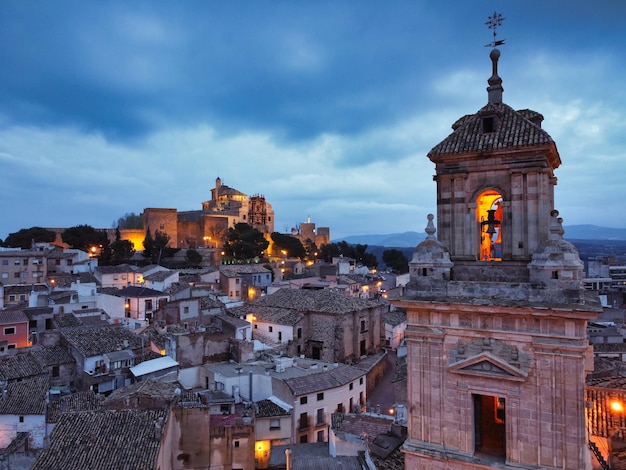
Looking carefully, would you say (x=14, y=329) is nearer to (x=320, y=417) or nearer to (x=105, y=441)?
(x=105, y=441)

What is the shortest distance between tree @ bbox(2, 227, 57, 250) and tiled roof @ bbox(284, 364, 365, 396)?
6136 cm

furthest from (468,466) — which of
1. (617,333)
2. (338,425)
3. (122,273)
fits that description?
(122,273)

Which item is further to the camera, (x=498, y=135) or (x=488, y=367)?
(x=498, y=135)

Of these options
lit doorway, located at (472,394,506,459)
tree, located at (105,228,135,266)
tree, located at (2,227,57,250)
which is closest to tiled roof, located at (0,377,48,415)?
lit doorway, located at (472,394,506,459)

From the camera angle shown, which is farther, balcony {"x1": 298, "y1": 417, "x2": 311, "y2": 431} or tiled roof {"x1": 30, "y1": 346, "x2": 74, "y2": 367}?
tiled roof {"x1": 30, "y1": 346, "x2": 74, "y2": 367}

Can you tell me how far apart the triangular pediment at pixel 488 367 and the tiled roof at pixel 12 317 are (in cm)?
3302

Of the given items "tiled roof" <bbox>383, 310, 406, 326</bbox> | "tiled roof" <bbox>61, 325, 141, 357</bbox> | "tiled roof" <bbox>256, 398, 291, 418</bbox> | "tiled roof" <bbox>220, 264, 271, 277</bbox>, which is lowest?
"tiled roof" <bbox>256, 398, 291, 418</bbox>

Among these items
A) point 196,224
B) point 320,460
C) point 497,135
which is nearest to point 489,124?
point 497,135

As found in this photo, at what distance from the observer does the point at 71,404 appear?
21.8 metres

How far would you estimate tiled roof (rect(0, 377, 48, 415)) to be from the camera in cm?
2020

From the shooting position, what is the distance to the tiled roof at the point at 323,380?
24.4 metres

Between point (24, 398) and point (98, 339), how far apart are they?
24.8ft

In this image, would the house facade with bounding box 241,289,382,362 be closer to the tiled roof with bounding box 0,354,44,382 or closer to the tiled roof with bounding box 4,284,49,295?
the tiled roof with bounding box 0,354,44,382

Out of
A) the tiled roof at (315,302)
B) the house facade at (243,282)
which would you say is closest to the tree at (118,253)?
the house facade at (243,282)
